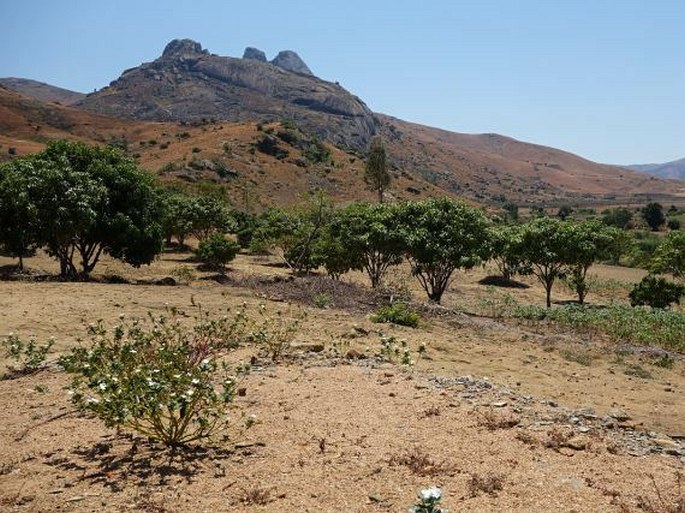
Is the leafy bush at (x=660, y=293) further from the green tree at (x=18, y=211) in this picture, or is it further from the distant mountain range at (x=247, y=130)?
the distant mountain range at (x=247, y=130)

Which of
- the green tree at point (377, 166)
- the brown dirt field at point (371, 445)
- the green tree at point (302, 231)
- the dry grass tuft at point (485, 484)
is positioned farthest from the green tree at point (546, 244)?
the green tree at point (377, 166)

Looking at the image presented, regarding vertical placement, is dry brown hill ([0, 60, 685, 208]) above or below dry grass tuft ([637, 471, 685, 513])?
above

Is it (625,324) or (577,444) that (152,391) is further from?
(625,324)

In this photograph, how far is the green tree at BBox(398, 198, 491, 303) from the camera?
67.2 feet

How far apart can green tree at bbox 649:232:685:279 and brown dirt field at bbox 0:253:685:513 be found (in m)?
20.1

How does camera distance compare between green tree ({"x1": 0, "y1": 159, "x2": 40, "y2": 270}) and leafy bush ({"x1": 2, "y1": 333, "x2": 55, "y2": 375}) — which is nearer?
leafy bush ({"x1": 2, "y1": 333, "x2": 55, "y2": 375})

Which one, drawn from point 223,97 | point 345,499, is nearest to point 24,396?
point 345,499

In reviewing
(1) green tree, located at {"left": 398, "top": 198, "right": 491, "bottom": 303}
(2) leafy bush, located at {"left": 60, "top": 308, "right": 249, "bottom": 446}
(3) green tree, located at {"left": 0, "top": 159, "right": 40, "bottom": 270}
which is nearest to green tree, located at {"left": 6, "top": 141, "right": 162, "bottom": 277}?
(3) green tree, located at {"left": 0, "top": 159, "right": 40, "bottom": 270}

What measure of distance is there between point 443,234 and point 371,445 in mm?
15168

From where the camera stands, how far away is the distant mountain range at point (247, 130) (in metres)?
72.0

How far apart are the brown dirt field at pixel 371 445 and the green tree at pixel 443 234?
9.28 meters

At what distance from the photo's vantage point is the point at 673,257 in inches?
1121

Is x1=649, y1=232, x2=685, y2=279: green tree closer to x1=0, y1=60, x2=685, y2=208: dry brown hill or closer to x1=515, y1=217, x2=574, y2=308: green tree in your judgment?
x1=515, y1=217, x2=574, y2=308: green tree

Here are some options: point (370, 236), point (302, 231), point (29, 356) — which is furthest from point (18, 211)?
point (302, 231)
